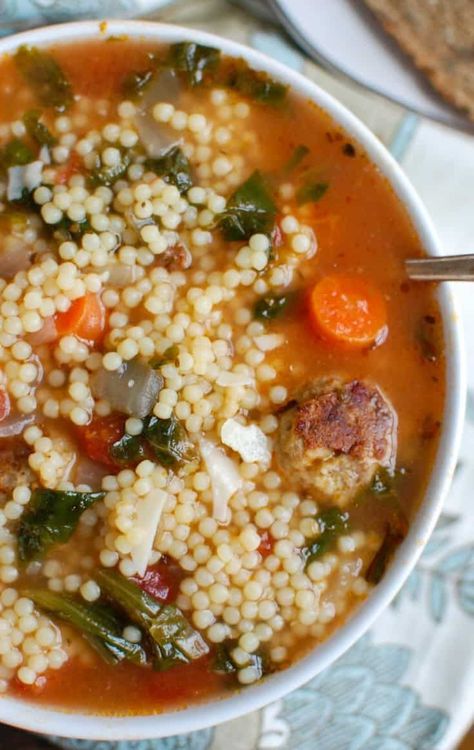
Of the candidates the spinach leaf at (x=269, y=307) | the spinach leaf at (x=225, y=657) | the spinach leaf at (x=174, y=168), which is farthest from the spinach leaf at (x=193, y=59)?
the spinach leaf at (x=225, y=657)

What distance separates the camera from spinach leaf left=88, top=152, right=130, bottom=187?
2.24 meters

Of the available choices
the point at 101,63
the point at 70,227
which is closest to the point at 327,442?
the point at 70,227

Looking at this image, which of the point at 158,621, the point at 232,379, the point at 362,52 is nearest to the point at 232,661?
the point at 158,621

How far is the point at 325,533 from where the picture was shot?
221 cm

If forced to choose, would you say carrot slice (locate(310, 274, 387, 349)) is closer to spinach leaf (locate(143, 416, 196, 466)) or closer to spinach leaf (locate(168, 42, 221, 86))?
spinach leaf (locate(143, 416, 196, 466))

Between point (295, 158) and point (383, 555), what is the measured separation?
929mm

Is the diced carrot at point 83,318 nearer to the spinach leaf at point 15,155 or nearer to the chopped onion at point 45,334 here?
the chopped onion at point 45,334

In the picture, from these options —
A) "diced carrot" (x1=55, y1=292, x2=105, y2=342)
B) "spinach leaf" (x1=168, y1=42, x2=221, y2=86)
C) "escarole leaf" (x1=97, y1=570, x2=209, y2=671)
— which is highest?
"spinach leaf" (x1=168, y1=42, x2=221, y2=86)

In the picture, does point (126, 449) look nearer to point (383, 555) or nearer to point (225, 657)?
point (225, 657)

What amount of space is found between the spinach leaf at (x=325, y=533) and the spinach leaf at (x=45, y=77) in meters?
1.12

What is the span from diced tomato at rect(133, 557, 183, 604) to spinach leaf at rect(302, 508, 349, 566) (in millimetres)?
293

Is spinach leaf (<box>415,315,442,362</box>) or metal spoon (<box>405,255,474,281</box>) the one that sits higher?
metal spoon (<box>405,255,474,281</box>)

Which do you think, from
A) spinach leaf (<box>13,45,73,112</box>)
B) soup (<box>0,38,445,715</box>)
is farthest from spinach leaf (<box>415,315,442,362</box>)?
spinach leaf (<box>13,45,73,112</box>)

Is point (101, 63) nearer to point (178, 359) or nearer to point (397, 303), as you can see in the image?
point (178, 359)
